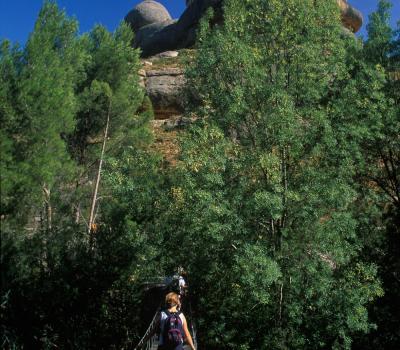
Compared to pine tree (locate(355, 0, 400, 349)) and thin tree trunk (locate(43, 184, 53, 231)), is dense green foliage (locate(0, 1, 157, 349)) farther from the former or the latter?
→ pine tree (locate(355, 0, 400, 349))

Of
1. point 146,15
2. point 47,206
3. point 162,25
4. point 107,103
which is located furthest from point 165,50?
point 47,206

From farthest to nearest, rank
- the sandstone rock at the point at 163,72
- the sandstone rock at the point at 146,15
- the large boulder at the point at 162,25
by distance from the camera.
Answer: the sandstone rock at the point at 146,15, the large boulder at the point at 162,25, the sandstone rock at the point at 163,72

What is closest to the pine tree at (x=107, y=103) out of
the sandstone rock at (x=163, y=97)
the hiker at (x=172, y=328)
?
the hiker at (x=172, y=328)

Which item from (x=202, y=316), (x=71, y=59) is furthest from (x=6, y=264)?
(x=71, y=59)

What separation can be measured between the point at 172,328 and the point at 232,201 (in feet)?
20.6

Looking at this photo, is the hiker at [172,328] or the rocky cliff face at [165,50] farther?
the rocky cliff face at [165,50]

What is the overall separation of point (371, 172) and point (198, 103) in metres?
5.67

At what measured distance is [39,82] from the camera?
36.8 ft

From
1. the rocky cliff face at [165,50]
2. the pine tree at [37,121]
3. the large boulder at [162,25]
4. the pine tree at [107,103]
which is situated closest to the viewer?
the pine tree at [37,121]

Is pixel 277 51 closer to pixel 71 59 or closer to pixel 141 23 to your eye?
pixel 71 59

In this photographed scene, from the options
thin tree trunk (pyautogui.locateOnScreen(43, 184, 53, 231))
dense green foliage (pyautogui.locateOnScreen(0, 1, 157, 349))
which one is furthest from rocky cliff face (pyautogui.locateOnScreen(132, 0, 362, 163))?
thin tree trunk (pyautogui.locateOnScreen(43, 184, 53, 231))

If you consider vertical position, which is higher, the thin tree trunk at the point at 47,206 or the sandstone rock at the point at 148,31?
the sandstone rock at the point at 148,31

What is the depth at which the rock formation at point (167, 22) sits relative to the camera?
1634 inches

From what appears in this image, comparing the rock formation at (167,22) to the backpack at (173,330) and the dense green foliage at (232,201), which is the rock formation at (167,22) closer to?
the dense green foliage at (232,201)
